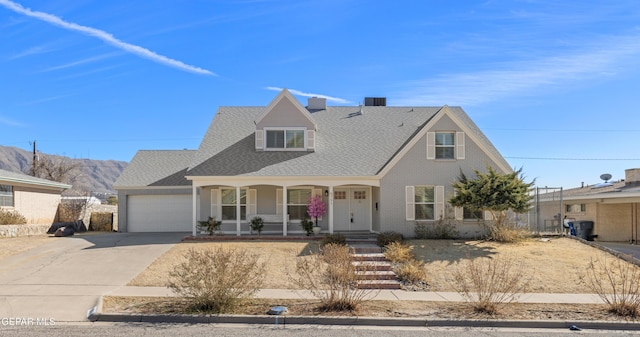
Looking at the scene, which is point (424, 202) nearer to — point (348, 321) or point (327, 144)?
point (327, 144)

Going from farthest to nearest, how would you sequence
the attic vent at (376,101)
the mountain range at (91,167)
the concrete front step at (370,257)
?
1. the mountain range at (91,167)
2. the attic vent at (376,101)
3. the concrete front step at (370,257)

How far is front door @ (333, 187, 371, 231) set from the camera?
23.0m

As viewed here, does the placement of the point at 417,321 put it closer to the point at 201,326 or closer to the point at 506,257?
the point at 201,326

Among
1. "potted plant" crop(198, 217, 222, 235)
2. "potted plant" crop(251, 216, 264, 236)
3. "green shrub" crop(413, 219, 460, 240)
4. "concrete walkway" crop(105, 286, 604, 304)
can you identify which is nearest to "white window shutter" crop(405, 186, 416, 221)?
"green shrub" crop(413, 219, 460, 240)

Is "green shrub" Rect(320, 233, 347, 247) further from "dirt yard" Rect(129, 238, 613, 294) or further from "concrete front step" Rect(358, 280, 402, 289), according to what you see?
"concrete front step" Rect(358, 280, 402, 289)

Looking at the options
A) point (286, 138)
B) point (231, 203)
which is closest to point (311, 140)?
point (286, 138)

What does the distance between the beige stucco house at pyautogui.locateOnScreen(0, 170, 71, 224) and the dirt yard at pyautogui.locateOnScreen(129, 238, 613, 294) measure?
10916 millimetres

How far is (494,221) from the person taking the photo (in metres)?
20.9

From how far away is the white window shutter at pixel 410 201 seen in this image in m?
21.0

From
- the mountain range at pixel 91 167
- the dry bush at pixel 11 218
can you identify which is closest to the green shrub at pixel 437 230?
the dry bush at pixel 11 218

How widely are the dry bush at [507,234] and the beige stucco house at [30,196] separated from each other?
71.8ft

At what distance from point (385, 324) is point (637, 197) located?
20.7 metres

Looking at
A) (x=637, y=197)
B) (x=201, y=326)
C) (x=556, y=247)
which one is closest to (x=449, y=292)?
(x=201, y=326)

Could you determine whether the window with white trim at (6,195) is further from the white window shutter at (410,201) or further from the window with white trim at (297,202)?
the white window shutter at (410,201)
